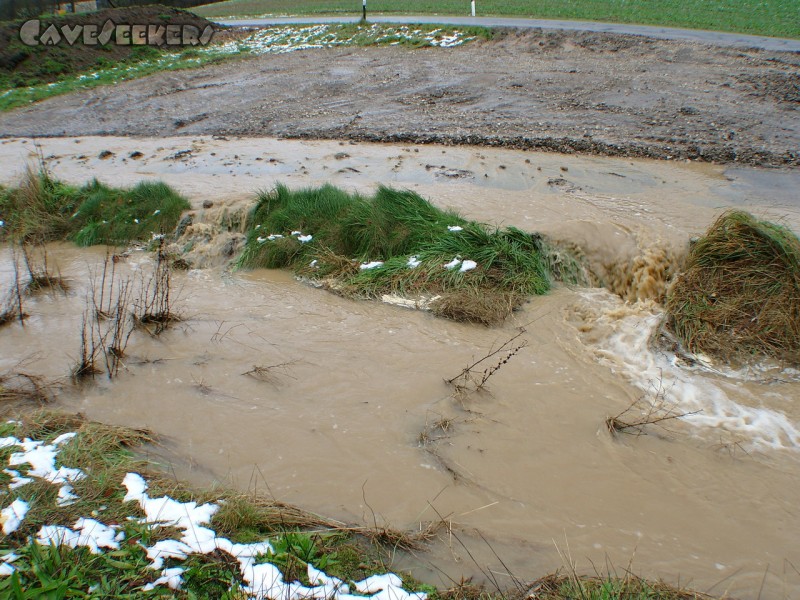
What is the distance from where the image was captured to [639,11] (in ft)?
61.4

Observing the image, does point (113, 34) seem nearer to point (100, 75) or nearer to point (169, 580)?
point (100, 75)

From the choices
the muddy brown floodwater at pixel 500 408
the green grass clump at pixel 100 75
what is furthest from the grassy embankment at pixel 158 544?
the green grass clump at pixel 100 75

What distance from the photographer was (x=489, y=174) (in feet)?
28.8

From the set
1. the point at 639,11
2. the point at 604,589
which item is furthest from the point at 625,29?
the point at 604,589

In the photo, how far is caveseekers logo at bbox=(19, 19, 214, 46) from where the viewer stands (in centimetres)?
1773

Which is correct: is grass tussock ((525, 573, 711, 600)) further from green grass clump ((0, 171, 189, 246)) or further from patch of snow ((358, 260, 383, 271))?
green grass clump ((0, 171, 189, 246))

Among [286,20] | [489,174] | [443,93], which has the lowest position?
[489,174]

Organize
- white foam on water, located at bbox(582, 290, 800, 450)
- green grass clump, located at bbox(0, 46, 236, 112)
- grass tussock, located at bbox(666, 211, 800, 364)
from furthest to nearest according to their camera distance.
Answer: green grass clump, located at bbox(0, 46, 236, 112) < grass tussock, located at bbox(666, 211, 800, 364) < white foam on water, located at bbox(582, 290, 800, 450)

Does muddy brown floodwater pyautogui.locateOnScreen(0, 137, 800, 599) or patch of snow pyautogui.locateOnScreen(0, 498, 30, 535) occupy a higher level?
patch of snow pyautogui.locateOnScreen(0, 498, 30, 535)

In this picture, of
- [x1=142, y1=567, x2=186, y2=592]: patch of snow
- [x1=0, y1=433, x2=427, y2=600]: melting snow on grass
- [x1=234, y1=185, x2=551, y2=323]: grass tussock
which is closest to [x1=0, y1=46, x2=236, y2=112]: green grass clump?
[x1=234, y1=185, x2=551, y2=323]: grass tussock

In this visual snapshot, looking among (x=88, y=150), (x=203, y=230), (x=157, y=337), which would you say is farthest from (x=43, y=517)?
(x=88, y=150)

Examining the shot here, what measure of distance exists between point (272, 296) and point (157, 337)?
1.33 m

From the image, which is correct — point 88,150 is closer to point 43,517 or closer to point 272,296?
point 272,296

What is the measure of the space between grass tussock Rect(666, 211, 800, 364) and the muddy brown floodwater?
0.86ft
